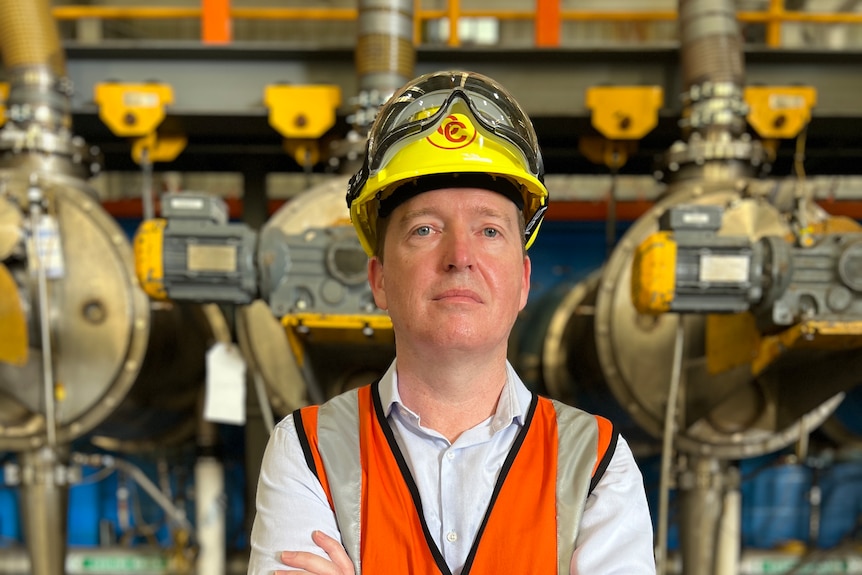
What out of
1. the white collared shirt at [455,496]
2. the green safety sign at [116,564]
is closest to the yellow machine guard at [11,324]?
the green safety sign at [116,564]

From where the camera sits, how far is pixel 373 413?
2.80ft

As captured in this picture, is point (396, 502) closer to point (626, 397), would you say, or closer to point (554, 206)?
point (626, 397)

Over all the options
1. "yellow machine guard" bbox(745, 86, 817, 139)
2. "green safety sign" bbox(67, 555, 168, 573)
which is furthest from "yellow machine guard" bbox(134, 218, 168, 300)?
"yellow machine guard" bbox(745, 86, 817, 139)

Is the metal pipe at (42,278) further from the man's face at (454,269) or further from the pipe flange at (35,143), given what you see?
the man's face at (454,269)

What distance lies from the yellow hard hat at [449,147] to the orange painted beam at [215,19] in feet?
5.15

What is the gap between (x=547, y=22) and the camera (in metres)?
2.21

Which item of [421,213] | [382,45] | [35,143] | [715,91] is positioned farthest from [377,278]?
[35,143]

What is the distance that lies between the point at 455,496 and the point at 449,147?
422mm

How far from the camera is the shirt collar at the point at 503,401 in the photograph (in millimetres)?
818

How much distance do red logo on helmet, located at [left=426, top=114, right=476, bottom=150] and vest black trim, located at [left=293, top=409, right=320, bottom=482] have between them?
390 mm

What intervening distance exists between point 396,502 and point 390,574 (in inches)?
3.1

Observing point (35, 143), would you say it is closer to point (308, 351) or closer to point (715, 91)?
point (308, 351)

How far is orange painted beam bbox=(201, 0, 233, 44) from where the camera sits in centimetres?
220

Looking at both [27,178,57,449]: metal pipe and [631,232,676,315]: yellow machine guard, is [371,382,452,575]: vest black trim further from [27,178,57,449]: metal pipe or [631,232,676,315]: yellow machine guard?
[27,178,57,449]: metal pipe
